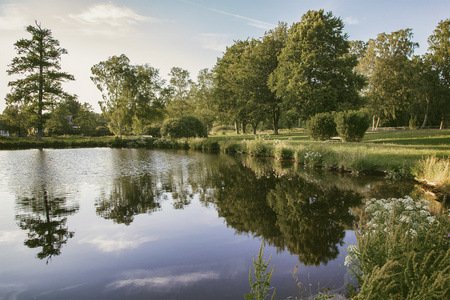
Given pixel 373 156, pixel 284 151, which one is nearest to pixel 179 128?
pixel 284 151

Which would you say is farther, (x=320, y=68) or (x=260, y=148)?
(x=320, y=68)

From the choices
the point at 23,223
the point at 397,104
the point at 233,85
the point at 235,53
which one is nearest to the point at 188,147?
the point at 233,85

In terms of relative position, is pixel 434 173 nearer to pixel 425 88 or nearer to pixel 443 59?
pixel 425 88

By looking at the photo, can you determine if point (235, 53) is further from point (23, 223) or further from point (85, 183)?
point (23, 223)

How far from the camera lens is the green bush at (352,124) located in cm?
2062

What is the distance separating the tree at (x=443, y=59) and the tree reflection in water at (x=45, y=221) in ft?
153

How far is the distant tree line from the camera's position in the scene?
27.8m

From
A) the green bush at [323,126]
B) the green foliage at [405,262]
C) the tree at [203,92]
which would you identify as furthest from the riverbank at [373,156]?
the tree at [203,92]

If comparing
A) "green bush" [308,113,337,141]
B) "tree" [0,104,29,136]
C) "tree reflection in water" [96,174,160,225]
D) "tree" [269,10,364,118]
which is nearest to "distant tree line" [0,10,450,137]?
"tree" [269,10,364,118]

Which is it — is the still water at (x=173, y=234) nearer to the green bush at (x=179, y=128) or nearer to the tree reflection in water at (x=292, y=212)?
the tree reflection in water at (x=292, y=212)

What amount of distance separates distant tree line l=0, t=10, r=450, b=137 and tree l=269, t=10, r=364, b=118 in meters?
0.10

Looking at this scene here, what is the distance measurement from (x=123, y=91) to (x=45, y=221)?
133 feet

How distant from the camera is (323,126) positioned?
23.6 m

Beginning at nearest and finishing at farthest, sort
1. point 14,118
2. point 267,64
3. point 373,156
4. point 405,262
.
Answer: point 405,262, point 373,156, point 267,64, point 14,118
